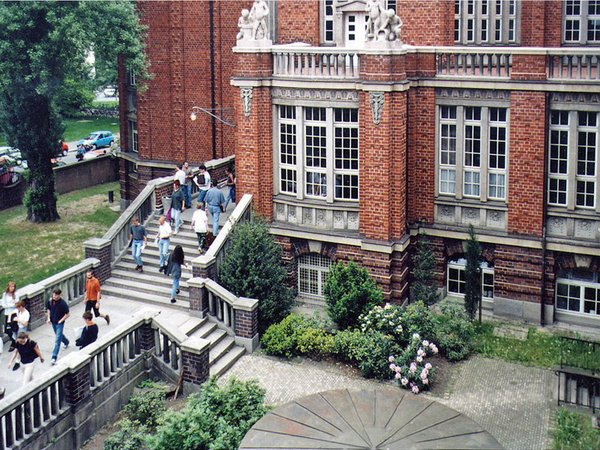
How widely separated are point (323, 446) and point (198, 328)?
10.5 meters

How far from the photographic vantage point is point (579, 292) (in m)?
24.5

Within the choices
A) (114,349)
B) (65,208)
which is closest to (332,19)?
(114,349)

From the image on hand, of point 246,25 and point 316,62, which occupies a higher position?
point 246,25

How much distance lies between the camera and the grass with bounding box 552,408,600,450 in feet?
57.2

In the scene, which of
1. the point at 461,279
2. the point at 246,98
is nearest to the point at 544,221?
the point at 461,279

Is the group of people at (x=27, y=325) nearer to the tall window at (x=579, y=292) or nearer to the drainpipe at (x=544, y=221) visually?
the drainpipe at (x=544, y=221)

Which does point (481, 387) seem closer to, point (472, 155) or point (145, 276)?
point (472, 155)

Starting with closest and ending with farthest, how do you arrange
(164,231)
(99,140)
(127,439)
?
1. (127,439)
2. (164,231)
3. (99,140)

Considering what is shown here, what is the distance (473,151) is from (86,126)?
2190 inches

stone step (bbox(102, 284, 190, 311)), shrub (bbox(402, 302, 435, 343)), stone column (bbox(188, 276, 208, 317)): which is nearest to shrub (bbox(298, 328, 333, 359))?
shrub (bbox(402, 302, 435, 343))

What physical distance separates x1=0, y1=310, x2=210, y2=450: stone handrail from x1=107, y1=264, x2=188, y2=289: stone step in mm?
3846

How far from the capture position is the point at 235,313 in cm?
2253

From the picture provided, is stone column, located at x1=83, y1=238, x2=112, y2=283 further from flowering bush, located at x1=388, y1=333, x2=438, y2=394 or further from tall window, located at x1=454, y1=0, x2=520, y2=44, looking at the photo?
tall window, located at x1=454, y1=0, x2=520, y2=44

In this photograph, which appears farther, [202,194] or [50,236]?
[50,236]
